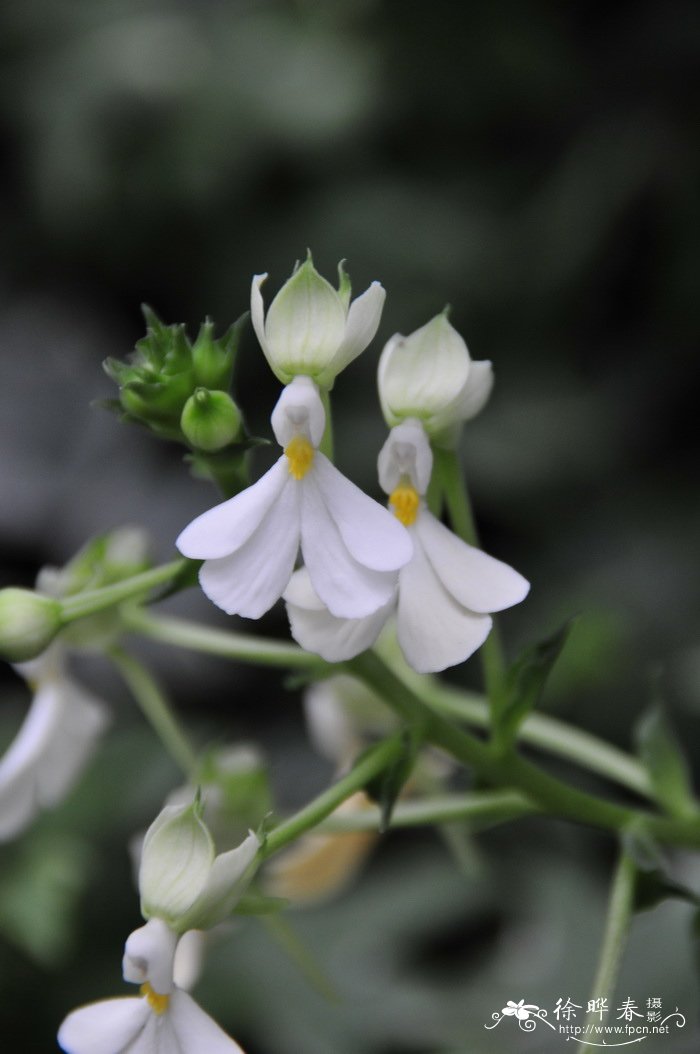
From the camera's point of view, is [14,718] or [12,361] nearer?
[14,718]

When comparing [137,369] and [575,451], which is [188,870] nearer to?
[137,369]

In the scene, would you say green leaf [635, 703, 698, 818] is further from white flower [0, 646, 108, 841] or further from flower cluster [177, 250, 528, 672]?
white flower [0, 646, 108, 841]

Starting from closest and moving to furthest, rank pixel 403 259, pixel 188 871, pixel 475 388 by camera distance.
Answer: pixel 188 871 → pixel 475 388 → pixel 403 259

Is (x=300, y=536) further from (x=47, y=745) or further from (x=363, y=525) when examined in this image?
(x=47, y=745)

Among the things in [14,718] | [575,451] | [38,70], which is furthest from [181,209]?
[14,718]

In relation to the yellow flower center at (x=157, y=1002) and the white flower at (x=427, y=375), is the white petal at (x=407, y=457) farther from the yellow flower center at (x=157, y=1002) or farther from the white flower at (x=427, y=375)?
the yellow flower center at (x=157, y=1002)

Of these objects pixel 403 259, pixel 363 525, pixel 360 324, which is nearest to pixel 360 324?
pixel 360 324

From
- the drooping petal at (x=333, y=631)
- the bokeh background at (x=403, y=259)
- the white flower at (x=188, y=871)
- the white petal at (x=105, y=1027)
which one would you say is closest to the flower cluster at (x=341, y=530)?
the drooping petal at (x=333, y=631)
